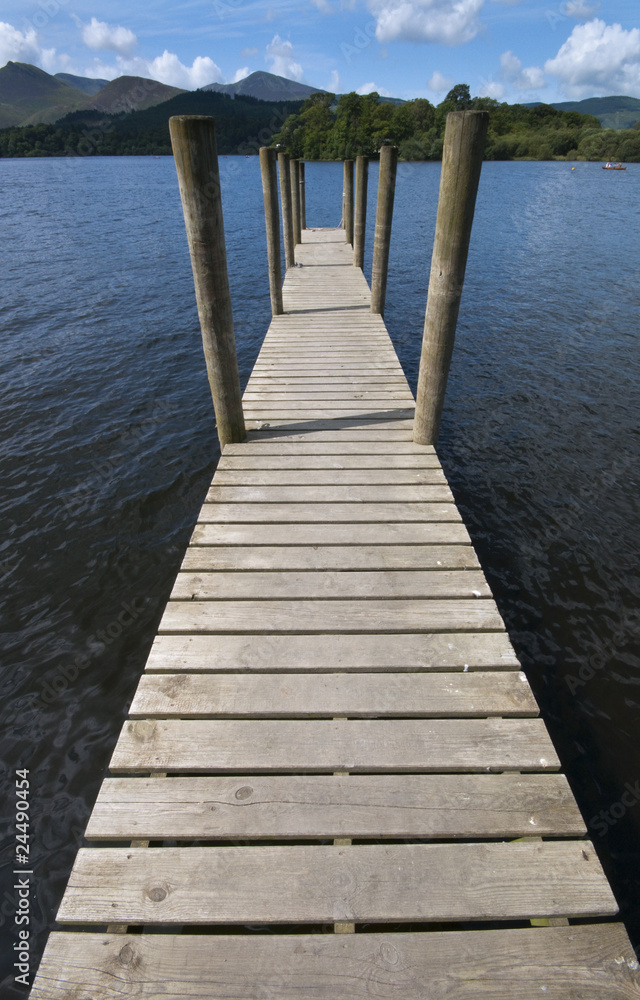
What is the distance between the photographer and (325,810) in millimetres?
2348

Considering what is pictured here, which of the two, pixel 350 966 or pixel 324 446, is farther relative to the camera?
pixel 324 446

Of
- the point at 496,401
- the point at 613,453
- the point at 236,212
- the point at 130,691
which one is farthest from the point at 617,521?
the point at 236,212

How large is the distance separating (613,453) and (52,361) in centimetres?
1178

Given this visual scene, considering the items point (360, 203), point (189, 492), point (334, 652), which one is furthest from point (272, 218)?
point (334, 652)

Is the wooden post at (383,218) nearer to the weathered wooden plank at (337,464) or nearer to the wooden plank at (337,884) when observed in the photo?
the weathered wooden plank at (337,464)

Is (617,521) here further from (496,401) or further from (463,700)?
(463,700)

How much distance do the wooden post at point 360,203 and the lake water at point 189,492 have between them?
198 centimetres

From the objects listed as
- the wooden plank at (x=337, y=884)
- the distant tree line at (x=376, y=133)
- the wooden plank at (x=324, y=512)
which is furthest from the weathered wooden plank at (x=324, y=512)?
the distant tree line at (x=376, y=133)

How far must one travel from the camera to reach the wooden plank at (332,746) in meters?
2.51

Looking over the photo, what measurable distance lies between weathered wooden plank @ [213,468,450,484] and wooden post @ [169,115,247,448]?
0.73 metres

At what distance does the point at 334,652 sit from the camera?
3100 millimetres

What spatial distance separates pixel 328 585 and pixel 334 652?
1.98ft

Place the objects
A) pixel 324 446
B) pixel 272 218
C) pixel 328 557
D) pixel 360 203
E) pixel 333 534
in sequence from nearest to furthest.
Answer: pixel 328 557, pixel 333 534, pixel 324 446, pixel 272 218, pixel 360 203

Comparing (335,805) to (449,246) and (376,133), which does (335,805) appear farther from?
(376,133)
